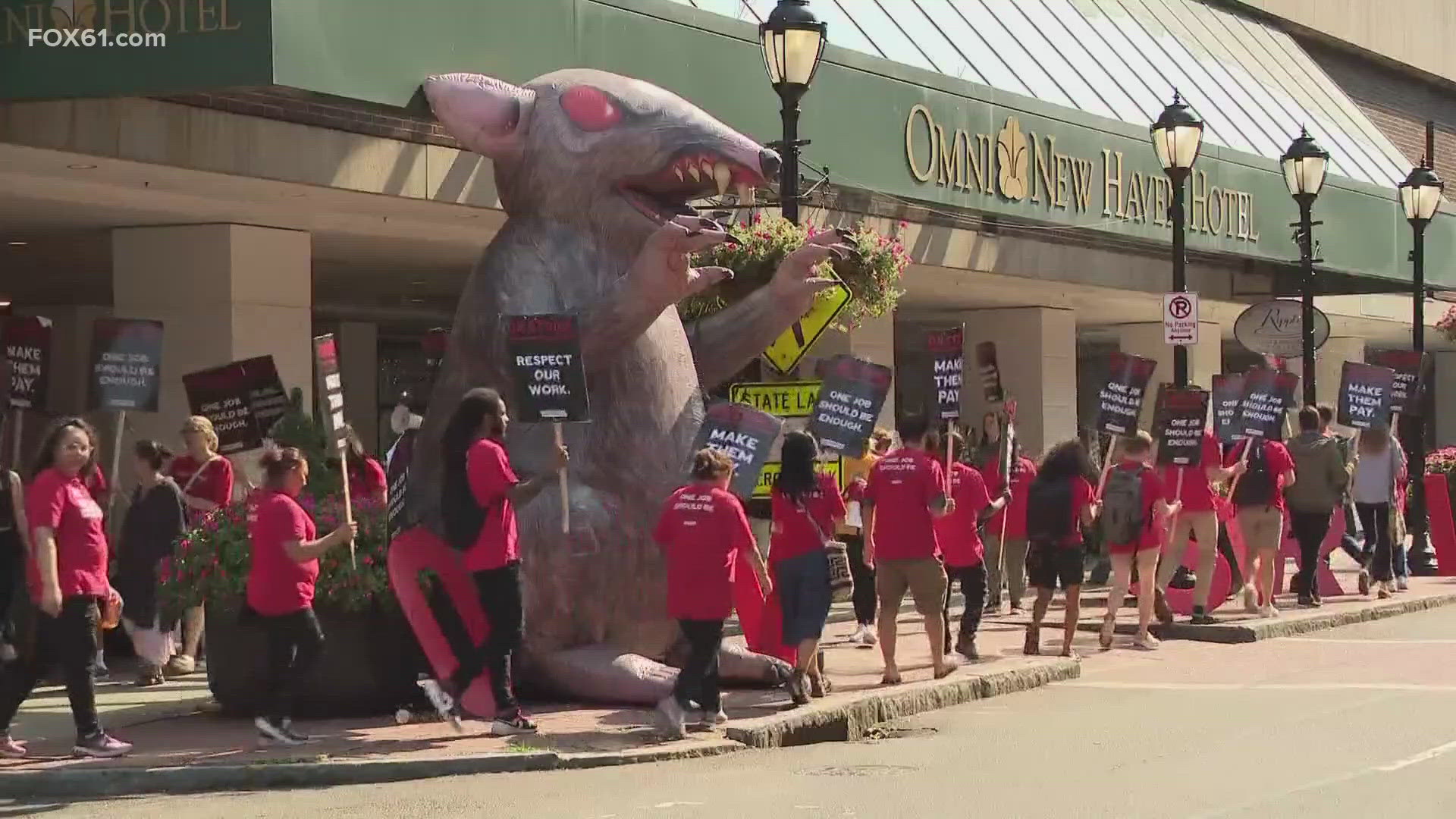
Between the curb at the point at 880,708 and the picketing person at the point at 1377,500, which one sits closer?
the curb at the point at 880,708

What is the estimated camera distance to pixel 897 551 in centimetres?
1249

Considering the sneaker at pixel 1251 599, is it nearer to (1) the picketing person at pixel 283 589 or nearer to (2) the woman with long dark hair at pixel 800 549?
(2) the woman with long dark hair at pixel 800 549

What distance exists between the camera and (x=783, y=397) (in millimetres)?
14664

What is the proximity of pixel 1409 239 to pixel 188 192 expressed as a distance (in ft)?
63.7

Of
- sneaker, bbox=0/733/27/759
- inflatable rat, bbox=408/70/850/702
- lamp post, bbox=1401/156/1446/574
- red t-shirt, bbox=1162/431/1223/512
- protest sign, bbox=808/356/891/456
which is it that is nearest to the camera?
sneaker, bbox=0/733/27/759

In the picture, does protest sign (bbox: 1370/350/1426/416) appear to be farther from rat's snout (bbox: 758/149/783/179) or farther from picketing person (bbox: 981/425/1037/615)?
rat's snout (bbox: 758/149/783/179)

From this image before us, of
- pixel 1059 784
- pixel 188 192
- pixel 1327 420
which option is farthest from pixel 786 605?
pixel 1327 420

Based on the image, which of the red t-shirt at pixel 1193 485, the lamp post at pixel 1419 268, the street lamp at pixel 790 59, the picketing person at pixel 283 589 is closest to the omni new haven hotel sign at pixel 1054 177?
the lamp post at pixel 1419 268

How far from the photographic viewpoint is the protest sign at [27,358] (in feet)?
40.8

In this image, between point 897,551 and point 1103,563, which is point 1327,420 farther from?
point 897,551

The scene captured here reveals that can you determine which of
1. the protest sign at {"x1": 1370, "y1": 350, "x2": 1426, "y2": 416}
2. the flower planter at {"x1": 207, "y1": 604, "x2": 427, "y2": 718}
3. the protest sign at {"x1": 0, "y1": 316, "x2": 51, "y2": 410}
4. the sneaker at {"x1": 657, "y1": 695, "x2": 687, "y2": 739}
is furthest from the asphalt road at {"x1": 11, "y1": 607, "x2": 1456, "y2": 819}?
the protest sign at {"x1": 1370, "y1": 350, "x2": 1426, "y2": 416}

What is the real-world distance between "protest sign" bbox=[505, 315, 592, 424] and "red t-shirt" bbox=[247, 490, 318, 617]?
1299 millimetres

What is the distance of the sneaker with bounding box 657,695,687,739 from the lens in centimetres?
1023

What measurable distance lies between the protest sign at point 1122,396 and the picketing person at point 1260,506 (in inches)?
78.0
